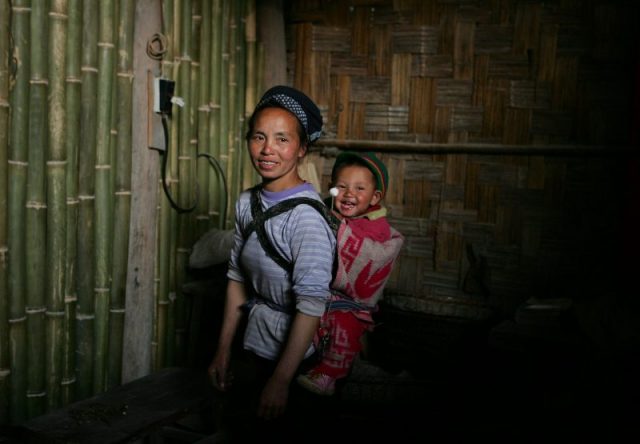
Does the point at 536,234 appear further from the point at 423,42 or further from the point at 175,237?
the point at 175,237

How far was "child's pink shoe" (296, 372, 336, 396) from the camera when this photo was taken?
212cm

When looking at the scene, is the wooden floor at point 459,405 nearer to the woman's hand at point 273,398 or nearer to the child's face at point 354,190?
the woman's hand at point 273,398

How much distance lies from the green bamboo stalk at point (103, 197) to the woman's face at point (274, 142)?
1163 mm

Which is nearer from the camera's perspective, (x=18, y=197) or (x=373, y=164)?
(x=18, y=197)

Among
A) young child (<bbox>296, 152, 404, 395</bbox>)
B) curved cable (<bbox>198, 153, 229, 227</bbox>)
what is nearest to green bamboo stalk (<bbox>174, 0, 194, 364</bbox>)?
curved cable (<bbox>198, 153, 229, 227</bbox>)

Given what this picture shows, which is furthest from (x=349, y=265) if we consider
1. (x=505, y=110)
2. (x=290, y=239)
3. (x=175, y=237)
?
(x=505, y=110)

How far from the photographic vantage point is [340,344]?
2.23 meters

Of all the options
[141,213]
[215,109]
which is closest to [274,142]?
[141,213]

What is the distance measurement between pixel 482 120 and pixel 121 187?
83.2 inches

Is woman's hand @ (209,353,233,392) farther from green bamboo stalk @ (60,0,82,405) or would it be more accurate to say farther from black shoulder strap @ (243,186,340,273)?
green bamboo stalk @ (60,0,82,405)

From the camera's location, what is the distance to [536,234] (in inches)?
140

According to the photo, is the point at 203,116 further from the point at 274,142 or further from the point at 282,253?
the point at 282,253

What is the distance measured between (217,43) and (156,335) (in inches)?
70.4

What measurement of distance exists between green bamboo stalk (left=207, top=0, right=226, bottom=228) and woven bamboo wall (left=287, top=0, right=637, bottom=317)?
597 millimetres
